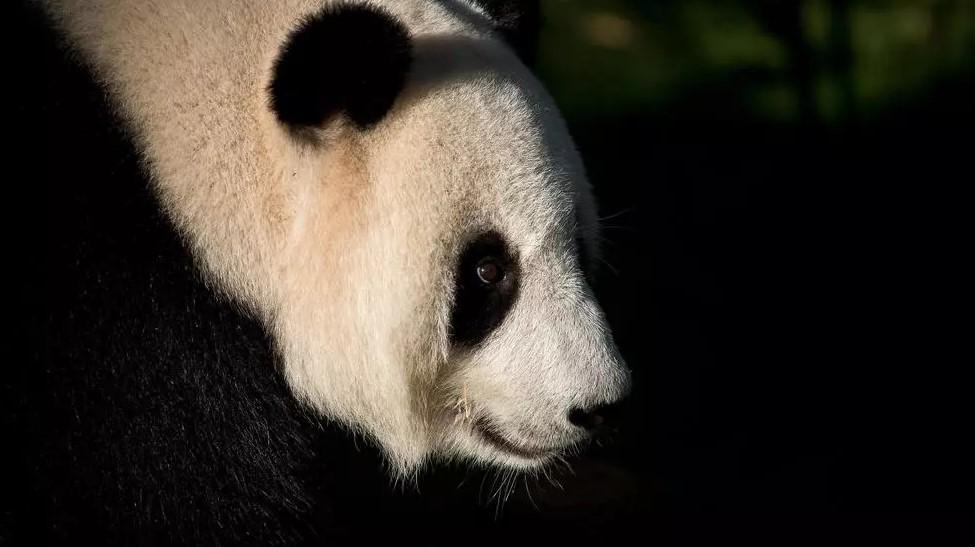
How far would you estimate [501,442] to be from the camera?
91.4 inches

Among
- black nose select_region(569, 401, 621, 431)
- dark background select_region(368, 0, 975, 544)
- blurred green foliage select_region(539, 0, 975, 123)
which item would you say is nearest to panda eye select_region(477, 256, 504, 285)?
black nose select_region(569, 401, 621, 431)

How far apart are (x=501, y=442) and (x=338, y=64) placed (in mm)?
909

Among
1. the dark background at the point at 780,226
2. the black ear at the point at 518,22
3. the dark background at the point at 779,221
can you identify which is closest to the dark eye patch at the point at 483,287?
the black ear at the point at 518,22

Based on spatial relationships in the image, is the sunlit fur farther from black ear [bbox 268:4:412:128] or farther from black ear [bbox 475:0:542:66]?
black ear [bbox 475:0:542:66]

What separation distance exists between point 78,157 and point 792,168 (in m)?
2.74

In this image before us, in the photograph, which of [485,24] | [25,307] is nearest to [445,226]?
[485,24]

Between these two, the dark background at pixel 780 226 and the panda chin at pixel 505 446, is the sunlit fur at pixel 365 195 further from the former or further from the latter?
the dark background at pixel 780 226

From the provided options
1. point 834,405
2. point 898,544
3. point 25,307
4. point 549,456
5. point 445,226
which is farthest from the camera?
point 834,405

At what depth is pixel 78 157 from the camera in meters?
1.96

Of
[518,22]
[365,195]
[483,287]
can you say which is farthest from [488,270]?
[518,22]

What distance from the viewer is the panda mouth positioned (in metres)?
2.30

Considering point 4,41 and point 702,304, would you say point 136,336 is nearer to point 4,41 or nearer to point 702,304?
point 4,41

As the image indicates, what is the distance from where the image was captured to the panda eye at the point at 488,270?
82.7 inches

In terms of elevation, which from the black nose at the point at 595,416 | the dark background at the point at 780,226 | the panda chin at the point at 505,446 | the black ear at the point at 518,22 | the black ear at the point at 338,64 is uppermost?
the black ear at the point at 338,64
